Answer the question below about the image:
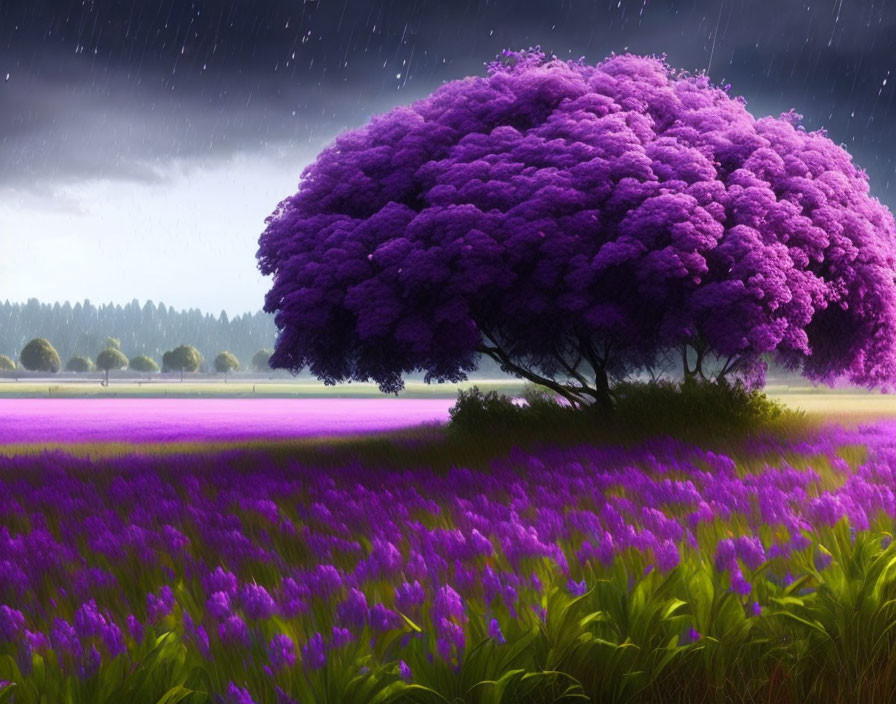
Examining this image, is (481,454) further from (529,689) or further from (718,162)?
(529,689)

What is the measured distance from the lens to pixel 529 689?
3.27 metres

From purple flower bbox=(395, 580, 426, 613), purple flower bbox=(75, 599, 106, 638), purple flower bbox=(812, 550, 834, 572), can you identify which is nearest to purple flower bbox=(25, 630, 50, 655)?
purple flower bbox=(75, 599, 106, 638)

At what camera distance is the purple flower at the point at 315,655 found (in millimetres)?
3258

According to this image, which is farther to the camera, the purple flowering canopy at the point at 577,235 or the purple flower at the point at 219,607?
the purple flowering canopy at the point at 577,235

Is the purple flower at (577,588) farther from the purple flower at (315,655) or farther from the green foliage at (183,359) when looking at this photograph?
the green foliage at (183,359)

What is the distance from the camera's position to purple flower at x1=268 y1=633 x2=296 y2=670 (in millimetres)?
3250

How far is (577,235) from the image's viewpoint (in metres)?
13.8

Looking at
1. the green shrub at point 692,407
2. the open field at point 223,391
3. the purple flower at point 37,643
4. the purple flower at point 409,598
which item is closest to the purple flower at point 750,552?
the purple flower at point 409,598

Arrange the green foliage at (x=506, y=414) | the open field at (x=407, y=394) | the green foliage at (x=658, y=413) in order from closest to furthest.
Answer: the green foliage at (x=658, y=413) < the green foliage at (x=506, y=414) < the open field at (x=407, y=394)

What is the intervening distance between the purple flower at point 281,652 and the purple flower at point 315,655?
0.18 feet

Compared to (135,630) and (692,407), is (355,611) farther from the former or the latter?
(692,407)

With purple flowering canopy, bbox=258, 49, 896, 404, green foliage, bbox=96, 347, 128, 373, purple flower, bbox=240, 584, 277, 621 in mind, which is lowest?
green foliage, bbox=96, 347, 128, 373

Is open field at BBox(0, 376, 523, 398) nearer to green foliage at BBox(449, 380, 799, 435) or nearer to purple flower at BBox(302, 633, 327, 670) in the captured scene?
green foliage at BBox(449, 380, 799, 435)

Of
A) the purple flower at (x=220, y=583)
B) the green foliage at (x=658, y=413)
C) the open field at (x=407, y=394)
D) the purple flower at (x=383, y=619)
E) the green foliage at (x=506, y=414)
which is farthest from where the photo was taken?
the open field at (x=407, y=394)
